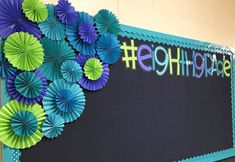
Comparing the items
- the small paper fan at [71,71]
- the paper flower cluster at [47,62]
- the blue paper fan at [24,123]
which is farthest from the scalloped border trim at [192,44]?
the blue paper fan at [24,123]

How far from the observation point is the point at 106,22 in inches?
43.1

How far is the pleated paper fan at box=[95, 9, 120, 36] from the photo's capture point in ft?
3.54

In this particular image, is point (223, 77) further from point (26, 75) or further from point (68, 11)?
point (26, 75)

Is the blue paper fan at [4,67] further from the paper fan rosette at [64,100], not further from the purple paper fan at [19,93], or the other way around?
the paper fan rosette at [64,100]

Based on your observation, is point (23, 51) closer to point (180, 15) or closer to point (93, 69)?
point (93, 69)

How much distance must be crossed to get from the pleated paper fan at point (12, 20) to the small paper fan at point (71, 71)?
0.14 metres

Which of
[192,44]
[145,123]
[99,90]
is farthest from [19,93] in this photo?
[192,44]

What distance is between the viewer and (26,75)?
0.87 metres

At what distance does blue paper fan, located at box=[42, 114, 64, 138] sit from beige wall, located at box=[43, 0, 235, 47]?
38 centimetres

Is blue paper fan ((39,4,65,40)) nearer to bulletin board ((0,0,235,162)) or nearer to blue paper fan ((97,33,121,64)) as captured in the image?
bulletin board ((0,0,235,162))

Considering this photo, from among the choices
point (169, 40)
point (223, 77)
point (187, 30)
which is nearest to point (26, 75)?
point (169, 40)

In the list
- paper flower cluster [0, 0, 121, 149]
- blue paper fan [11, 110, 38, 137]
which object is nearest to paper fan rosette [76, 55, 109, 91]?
paper flower cluster [0, 0, 121, 149]

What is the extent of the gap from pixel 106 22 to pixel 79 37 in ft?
0.44

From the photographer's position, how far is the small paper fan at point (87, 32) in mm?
1020
